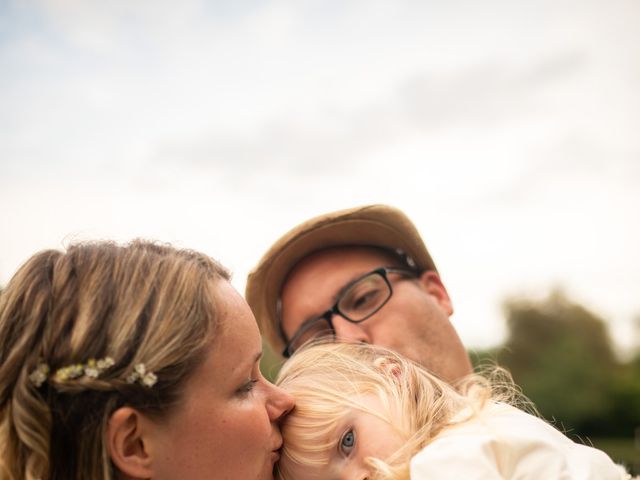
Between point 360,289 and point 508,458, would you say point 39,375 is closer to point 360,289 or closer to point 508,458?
point 508,458

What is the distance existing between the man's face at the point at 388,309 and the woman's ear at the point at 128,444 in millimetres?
1677

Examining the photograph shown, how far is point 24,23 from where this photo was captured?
24.2 feet

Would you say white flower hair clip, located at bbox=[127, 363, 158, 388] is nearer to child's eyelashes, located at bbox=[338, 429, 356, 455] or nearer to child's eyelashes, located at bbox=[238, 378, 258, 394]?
child's eyelashes, located at bbox=[238, 378, 258, 394]

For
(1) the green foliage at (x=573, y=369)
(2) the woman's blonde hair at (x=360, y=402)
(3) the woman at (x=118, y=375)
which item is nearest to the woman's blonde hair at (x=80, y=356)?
(3) the woman at (x=118, y=375)

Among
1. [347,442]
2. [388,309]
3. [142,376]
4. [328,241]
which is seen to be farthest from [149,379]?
[328,241]

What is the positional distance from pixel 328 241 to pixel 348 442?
1666 millimetres

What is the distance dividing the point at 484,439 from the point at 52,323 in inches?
58.6

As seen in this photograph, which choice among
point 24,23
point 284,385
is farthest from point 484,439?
point 24,23

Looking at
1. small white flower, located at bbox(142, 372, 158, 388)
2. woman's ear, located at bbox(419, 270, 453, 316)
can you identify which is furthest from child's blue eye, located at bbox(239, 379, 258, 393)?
woman's ear, located at bbox(419, 270, 453, 316)

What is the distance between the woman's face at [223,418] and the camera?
2207 millimetres

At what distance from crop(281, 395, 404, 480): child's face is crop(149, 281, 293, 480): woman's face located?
31 cm

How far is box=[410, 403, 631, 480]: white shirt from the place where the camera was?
2047 mm

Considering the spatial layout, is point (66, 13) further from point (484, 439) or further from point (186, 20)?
point (484, 439)

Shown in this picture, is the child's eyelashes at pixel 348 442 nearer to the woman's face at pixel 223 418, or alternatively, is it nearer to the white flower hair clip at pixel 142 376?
the woman's face at pixel 223 418
